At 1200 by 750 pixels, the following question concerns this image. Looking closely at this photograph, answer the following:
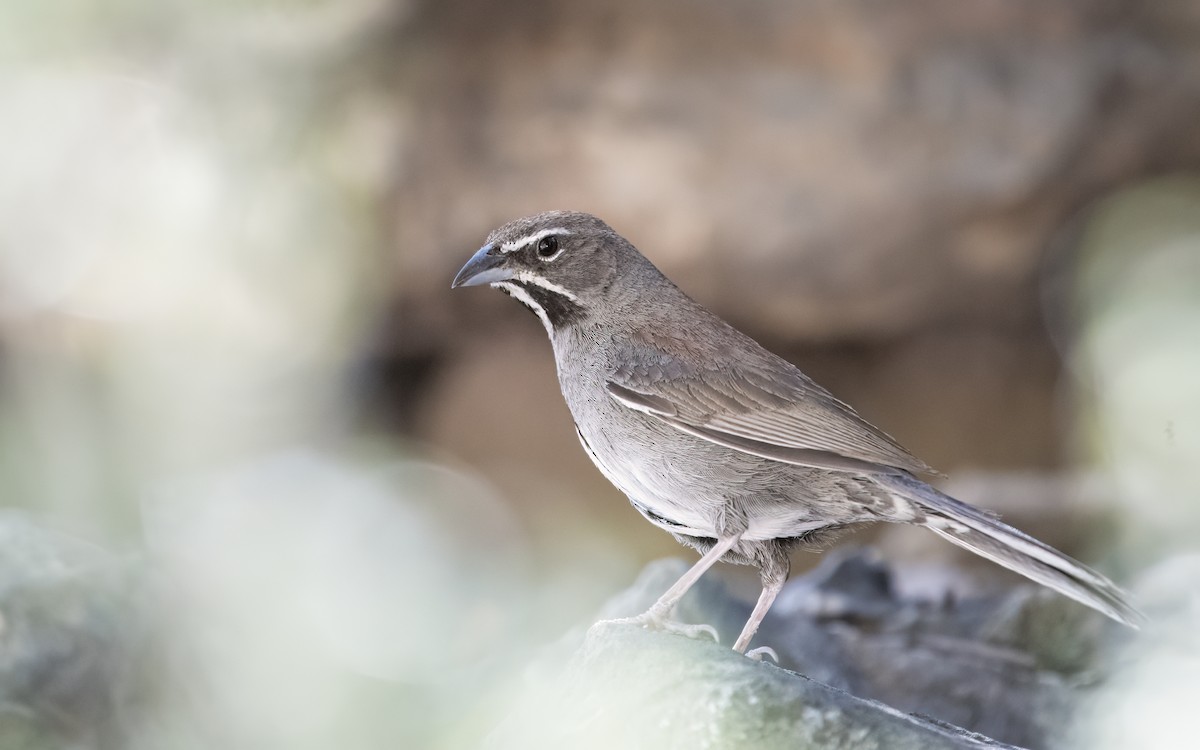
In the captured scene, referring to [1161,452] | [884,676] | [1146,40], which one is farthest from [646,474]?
[1146,40]

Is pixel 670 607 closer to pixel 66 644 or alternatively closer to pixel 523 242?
pixel 523 242

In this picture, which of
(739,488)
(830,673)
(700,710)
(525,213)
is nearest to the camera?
(700,710)

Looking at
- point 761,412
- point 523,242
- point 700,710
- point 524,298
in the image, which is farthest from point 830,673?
point 523,242

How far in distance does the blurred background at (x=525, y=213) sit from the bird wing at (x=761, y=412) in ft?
10.3

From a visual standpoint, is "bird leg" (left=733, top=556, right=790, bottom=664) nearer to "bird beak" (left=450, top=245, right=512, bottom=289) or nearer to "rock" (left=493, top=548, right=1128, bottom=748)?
"rock" (left=493, top=548, right=1128, bottom=748)

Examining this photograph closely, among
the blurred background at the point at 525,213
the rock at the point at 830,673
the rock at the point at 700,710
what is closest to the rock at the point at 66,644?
the rock at the point at 830,673

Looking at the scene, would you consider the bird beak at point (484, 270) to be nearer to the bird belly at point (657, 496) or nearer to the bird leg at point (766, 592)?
the bird belly at point (657, 496)

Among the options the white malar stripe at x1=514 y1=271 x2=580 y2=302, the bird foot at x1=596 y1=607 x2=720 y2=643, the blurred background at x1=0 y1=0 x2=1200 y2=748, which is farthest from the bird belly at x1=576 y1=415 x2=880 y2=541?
the blurred background at x1=0 y1=0 x2=1200 y2=748

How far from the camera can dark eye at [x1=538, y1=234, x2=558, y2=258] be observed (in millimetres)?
2740

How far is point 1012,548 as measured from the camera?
2207mm

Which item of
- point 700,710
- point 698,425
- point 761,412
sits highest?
point 761,412

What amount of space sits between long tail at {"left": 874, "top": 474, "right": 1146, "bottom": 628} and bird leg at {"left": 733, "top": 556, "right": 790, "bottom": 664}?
1.22 ft

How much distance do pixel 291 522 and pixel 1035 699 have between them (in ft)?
11.0

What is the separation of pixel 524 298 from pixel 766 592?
95 centimetres
